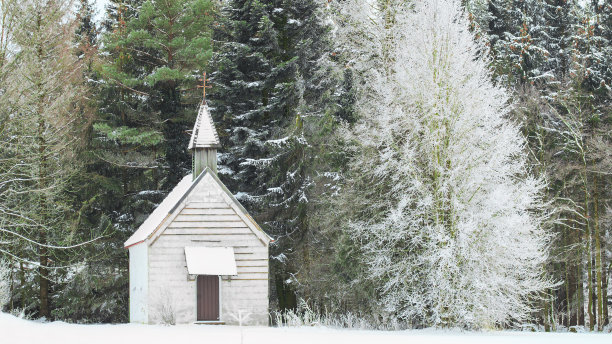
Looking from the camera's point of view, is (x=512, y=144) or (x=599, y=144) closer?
(x=512, y=144)

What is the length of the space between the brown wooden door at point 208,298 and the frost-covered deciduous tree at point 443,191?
182 inches

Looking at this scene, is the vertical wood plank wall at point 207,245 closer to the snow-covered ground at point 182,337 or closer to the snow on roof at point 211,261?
the snow on roof at point 211,261

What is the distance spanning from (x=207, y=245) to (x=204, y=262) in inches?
28.2

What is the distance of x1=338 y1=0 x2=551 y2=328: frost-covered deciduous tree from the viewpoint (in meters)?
17.4

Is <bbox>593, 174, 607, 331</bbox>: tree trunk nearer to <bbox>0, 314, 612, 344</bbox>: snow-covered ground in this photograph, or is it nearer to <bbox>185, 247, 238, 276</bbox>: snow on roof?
<bbox>0, 314, 612, 344</bbox>: snow-covered ground

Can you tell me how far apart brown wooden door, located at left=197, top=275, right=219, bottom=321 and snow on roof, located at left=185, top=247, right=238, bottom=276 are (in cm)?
92

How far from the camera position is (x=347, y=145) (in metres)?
22.0

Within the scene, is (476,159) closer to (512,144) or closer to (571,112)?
(512,144)

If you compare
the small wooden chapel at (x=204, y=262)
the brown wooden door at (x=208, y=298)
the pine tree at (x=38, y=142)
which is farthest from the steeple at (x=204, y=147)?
the pine tree at (x=38, y=142)

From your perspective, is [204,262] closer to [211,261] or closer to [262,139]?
[211,261]

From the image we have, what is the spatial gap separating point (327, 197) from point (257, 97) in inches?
258

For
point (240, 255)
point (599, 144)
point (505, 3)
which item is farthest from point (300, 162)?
point (505, 3)

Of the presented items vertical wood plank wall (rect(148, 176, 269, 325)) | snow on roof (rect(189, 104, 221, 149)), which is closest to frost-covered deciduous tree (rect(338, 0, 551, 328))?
vertical wood plank wall (rect(148, 176, 269, 325))

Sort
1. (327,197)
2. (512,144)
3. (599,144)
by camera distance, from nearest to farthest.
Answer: (512,144), (327,197), (599,144)
